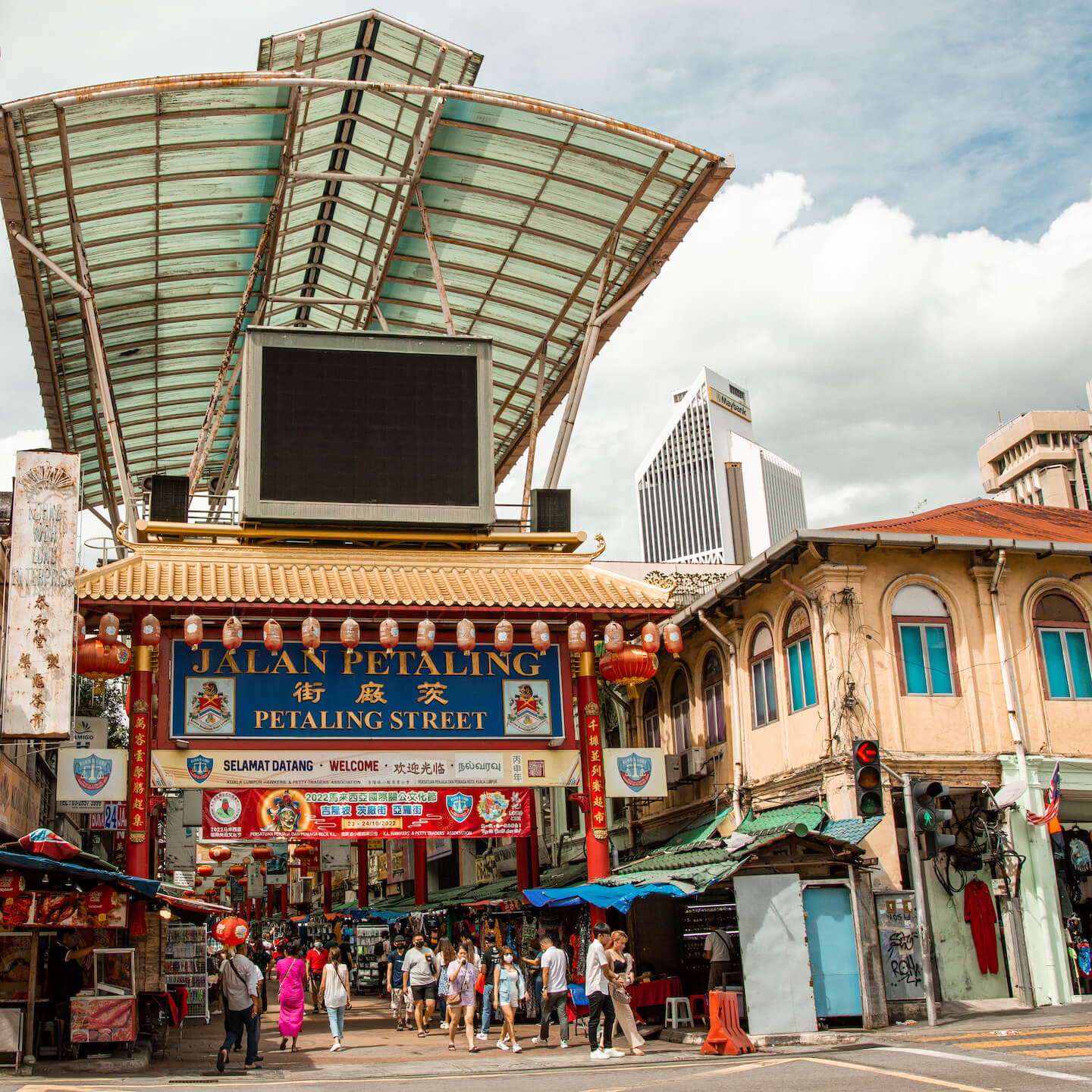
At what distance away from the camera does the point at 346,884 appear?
184ft

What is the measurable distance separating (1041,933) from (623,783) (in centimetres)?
700

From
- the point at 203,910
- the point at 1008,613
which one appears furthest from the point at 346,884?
the point at 1008,613

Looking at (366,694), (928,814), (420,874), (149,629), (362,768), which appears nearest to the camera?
(928,814)

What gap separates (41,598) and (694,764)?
1344cm

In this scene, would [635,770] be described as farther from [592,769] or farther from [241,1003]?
[241,1003]

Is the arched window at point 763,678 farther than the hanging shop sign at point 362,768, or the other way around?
the arched window at point 763,678

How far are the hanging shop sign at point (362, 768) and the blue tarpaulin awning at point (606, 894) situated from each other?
1.83m

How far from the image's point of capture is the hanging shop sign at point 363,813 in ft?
65.8

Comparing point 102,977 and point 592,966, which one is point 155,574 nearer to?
point 102,977

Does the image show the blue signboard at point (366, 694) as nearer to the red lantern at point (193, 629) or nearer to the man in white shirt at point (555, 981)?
the red lantern at point (193, 629)

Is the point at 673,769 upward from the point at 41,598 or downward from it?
downward

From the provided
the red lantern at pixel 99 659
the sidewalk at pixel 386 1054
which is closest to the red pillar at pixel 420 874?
the sidewalk at pixel 386 1054

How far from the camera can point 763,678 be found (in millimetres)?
23781

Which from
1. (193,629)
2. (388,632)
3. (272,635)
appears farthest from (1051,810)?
(193,629)
